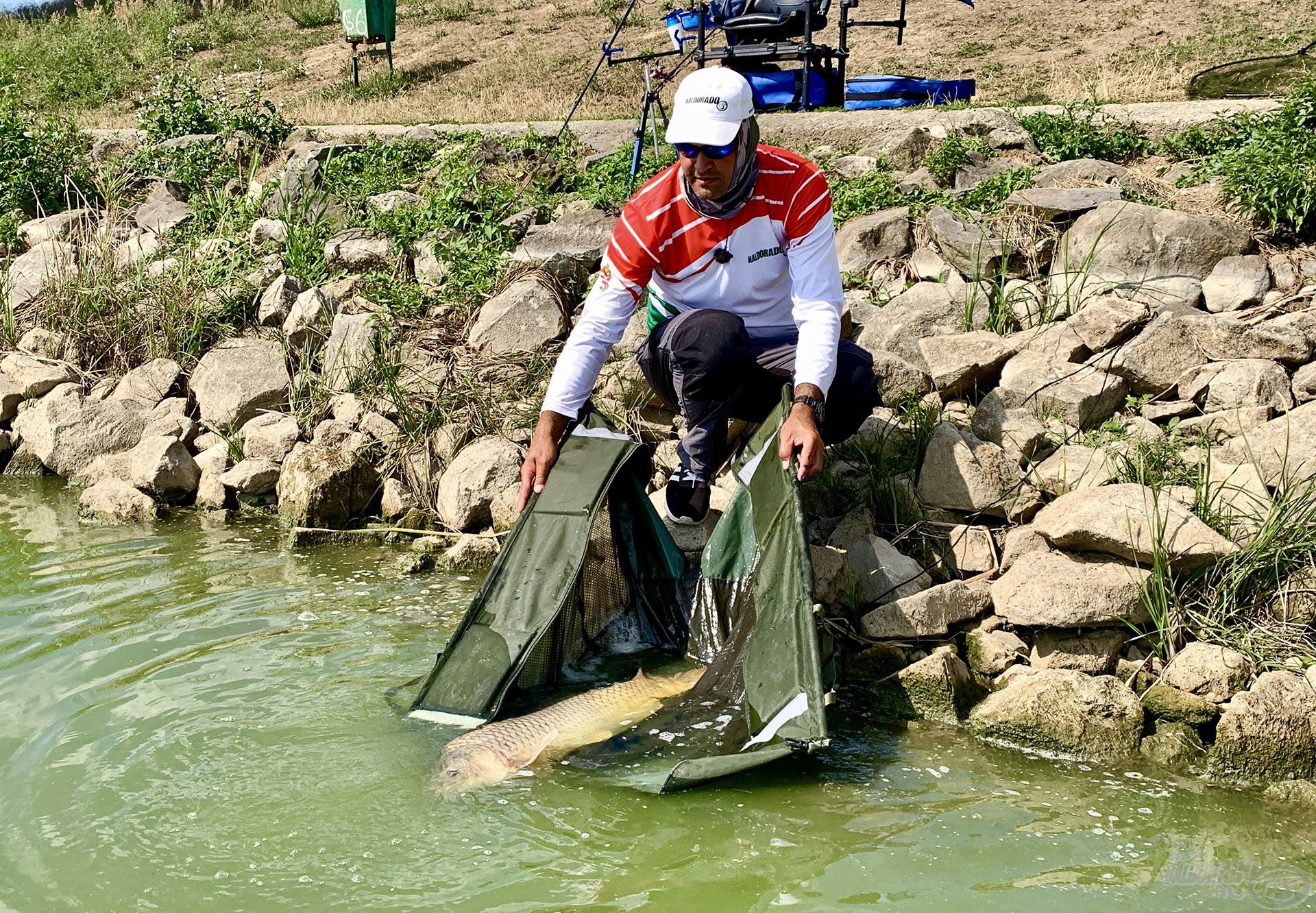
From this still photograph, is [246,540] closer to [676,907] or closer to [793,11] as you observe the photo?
[676,907]

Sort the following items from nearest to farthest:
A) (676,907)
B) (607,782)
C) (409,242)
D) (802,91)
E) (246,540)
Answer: (676,907) → (607,782) → (246,540) → (409,242) → (802,91)

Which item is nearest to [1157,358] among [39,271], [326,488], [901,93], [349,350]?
[326,488]

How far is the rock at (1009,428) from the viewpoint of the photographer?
4418 millimetres

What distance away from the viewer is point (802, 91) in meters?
8.66

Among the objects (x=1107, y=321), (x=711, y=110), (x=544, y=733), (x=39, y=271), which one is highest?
(x=711, y=110)

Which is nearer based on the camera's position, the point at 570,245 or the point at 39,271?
the point at 570,245

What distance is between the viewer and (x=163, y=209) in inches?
317

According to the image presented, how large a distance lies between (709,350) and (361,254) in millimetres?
3563

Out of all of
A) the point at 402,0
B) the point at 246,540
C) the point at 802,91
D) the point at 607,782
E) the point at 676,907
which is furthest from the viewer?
the point at 402,0

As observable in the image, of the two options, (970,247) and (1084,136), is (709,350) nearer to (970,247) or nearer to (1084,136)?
(970,247)

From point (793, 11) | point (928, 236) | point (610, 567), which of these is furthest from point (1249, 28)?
point (610, 567)

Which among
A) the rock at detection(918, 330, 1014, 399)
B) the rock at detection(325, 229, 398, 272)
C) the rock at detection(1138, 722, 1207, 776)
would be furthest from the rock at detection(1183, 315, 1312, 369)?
the rock at detection(325, 229, 398, 272)

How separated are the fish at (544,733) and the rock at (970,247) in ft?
8.95

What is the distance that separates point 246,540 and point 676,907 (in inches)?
129
